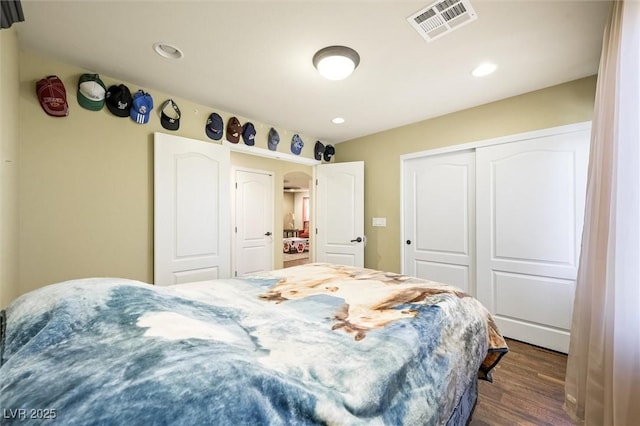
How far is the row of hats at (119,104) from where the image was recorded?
1.84 meters

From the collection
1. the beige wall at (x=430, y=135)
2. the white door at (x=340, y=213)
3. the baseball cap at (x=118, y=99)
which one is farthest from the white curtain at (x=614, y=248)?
the baseball cap at (x=118, y=99)

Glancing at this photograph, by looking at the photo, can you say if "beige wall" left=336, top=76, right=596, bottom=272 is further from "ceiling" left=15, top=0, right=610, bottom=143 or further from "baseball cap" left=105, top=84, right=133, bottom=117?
"baseball cap" left=105, top=84, right=133, bottom=117

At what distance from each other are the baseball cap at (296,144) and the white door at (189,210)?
983 mm

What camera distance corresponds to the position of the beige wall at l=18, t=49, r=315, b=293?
1.81 metres

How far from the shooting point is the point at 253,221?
15.8 ft

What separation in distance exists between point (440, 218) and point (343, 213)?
4.29 feet

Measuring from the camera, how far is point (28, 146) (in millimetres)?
1801

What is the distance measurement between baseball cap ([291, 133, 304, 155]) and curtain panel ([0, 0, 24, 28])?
258 cm

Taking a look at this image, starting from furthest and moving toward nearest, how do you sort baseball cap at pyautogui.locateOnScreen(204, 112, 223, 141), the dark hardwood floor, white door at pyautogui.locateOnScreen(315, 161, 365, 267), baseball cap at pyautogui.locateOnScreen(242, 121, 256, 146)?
white door at pyautogui.locateOnScreen(315, 161, 365, 267) → baseball cap at pyautogui.locateOnScreen(242, 121, 256, 146) → baseball cap at pyautogui.locateOnScreen(204, 112, 223, 141) → the dark hardwood floor

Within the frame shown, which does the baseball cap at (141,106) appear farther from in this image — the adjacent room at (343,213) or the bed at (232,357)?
the bed at (232,357)

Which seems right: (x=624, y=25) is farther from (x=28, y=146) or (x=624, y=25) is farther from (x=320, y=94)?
(x=28, y=146)

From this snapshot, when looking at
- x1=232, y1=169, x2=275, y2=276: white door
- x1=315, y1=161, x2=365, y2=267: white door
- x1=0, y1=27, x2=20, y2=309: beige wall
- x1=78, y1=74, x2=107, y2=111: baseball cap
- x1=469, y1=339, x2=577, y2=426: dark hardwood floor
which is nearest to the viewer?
x1=0, y1=27, x2=20, y2=309: beige wall

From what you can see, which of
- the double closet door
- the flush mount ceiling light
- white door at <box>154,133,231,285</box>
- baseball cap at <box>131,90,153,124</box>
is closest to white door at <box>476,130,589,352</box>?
the double closet door

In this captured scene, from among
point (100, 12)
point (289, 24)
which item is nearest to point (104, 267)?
point (100, 12)
